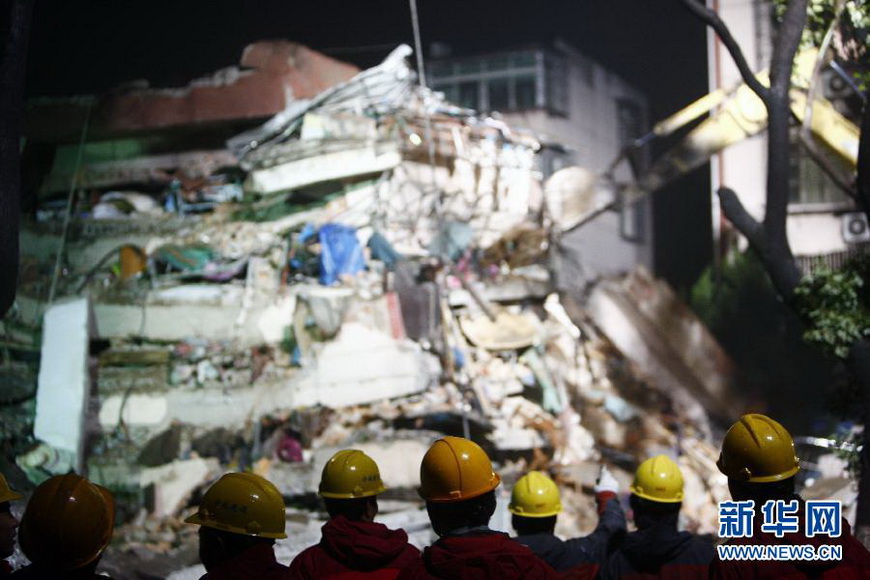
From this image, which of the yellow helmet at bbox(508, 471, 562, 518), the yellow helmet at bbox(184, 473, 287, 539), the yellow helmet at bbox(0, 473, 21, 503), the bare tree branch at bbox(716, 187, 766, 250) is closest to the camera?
the yellow helmet at bbox(184, 473, 287, 539)

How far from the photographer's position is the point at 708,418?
11047 millimetres

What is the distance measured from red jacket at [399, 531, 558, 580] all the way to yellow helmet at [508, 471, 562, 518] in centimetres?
135

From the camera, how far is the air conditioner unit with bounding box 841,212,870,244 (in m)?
13.1

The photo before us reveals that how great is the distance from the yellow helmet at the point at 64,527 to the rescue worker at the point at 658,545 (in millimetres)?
2208

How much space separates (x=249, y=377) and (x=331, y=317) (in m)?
1.28

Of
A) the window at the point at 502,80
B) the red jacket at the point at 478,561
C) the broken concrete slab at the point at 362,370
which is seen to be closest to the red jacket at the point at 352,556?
the red jacket at the point at 478,561

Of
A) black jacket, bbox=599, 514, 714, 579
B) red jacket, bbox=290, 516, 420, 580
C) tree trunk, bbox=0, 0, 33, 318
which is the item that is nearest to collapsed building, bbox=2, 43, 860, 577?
black jacket, bbox=599, 514, 714, 579

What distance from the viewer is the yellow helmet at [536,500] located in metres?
3.54

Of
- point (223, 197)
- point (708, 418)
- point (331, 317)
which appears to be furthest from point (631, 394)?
point (223, 197)

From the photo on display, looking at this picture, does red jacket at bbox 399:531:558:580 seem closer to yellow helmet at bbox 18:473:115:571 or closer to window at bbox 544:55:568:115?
yellow helmet at bbox 18:473:115:571

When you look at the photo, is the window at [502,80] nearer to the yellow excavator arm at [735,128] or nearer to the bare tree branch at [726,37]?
the yellow excavator arm at [735,128]

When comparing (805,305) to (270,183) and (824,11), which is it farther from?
(270,183)

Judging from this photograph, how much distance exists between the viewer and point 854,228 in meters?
13.1

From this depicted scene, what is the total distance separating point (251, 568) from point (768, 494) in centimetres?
176
